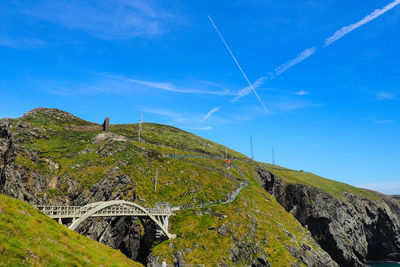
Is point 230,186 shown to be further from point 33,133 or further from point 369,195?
point 369,195

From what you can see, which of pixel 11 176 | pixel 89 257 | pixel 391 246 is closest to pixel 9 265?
pixel 89 257

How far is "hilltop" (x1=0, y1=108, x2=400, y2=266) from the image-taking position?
224 feet

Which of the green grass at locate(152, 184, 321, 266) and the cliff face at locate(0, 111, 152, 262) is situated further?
the cliff face at locate(0, 111, 152, 262)

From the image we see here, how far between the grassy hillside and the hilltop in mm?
38633

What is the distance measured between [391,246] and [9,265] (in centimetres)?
18037

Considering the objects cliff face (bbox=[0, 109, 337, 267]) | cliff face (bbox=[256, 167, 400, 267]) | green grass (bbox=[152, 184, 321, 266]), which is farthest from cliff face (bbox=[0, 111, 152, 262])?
cliff face (bbox=[256, 167, 400, 267])

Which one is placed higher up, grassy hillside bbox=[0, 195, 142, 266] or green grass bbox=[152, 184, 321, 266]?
grassy hillside bbox=[0, 195, 142, 266]

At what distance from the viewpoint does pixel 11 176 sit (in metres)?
73.6

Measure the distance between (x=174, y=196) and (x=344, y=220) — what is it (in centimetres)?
9008

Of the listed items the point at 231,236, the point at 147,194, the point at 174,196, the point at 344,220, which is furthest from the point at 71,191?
the point at 344,220

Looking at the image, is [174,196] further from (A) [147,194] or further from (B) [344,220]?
(B) [344,220]

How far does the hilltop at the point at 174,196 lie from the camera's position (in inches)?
2692

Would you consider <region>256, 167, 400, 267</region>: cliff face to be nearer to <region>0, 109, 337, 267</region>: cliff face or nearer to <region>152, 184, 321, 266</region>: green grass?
<region>0, 109, 337, 267</region>: cliff face

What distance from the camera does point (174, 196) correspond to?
3287 inches
